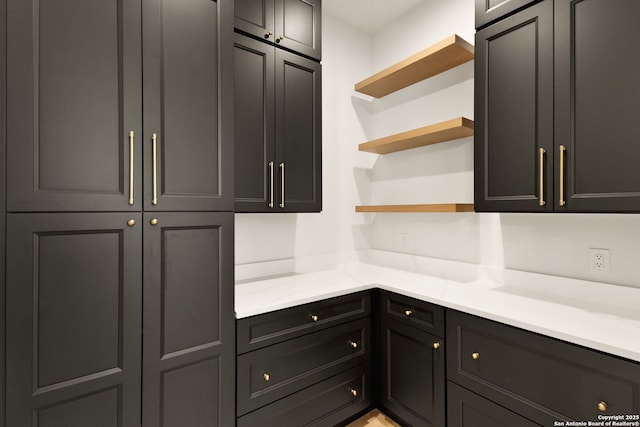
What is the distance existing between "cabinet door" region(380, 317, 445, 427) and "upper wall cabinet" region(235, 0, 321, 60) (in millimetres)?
1770

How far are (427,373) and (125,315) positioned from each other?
4.88 ft

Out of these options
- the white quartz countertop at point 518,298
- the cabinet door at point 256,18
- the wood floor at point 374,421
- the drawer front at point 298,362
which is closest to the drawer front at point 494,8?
the cabinet door at point 256,18

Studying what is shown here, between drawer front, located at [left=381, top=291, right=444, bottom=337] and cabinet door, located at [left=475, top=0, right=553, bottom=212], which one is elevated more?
cabinet door, located at [left=475, top=0, right=553, bottom=212]

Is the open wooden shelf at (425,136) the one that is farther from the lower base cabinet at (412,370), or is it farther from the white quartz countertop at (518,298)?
the lower base cabinet at (412,370)

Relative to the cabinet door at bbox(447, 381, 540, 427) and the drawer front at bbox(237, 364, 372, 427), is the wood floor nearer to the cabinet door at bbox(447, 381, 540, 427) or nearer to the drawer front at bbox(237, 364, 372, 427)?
the drawer front at bbox(237, 364, 372, 427)

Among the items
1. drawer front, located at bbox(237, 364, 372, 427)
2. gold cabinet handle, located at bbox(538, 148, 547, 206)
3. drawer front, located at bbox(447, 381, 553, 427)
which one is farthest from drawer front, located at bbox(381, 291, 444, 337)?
gold cabinet handle, located at bbox(538, 148, 547, 206)

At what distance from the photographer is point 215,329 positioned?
1.43 meters

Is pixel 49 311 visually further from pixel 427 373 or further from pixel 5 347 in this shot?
pixel 427 373

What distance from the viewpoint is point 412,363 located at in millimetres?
1829

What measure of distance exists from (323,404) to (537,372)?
109 cm

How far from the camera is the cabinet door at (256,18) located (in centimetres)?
174

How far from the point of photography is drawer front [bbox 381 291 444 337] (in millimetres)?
1681

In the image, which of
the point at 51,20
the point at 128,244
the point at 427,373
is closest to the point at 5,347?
the point at 128,244

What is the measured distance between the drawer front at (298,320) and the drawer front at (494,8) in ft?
5.36
